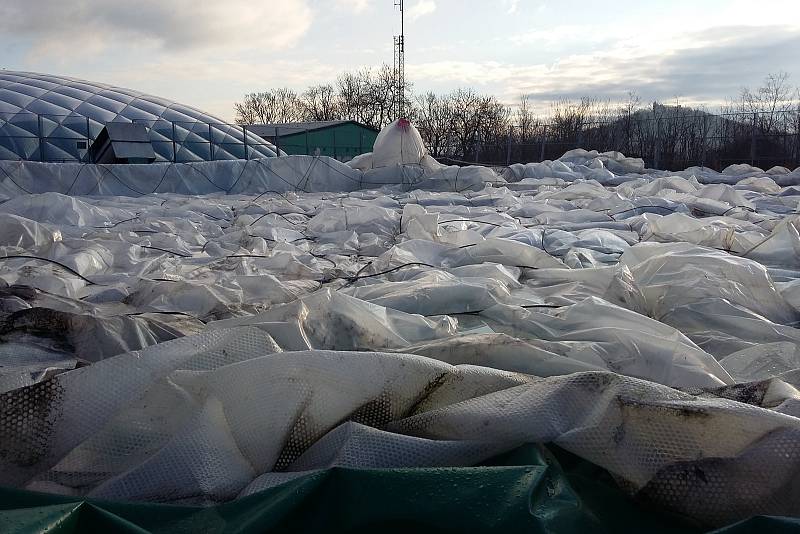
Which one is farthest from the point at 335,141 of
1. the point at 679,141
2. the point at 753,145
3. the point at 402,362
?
the point at 402,362

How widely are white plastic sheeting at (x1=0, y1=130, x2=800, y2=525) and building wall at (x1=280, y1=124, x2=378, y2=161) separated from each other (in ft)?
69.2

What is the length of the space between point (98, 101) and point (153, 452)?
68.2ft

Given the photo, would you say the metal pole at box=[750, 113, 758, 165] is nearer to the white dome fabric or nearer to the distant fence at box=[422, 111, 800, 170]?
the distant fence at box=[422, 111, 800, 170]

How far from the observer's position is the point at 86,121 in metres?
17.7

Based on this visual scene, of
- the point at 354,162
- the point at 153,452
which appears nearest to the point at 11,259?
the point at 153,452

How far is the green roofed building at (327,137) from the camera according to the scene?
25561mm

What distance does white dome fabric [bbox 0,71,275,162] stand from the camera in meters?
16.4

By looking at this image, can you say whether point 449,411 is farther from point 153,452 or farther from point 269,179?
point 269,179

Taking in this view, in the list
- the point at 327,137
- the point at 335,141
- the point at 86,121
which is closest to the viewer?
the point at 86,121

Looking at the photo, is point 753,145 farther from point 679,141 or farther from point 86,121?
point 86,121

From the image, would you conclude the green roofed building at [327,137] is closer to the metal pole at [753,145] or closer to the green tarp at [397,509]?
the metal pole at [753,145]

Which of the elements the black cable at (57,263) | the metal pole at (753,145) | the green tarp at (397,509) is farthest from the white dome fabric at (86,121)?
the green tarp at (397,509)

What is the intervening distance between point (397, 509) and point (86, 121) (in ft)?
62.0

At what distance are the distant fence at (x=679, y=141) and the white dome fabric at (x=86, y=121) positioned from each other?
649 cm
